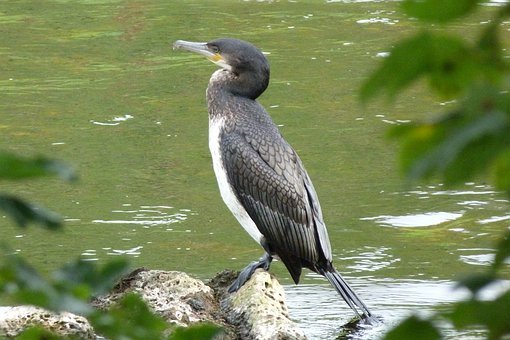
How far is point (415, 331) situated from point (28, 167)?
294mm

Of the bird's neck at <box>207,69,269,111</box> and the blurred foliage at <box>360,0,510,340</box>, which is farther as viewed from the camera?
the bird's neck at <box>207,69,269,111</box>

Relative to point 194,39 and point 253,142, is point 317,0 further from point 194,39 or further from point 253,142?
point 253,142

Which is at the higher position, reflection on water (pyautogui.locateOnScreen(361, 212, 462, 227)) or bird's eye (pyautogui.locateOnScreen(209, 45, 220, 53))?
bird's eye (pyautogui.locateOnScreen(209, 45, 220, 53))

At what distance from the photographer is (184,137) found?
10.1 meters

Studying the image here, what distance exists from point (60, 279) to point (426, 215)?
24.8ft

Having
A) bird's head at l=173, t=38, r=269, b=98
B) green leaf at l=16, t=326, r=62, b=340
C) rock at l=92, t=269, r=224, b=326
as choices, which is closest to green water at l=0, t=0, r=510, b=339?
bird's head at l=173, t=38, r=269, b=98

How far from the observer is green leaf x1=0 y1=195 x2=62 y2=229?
842 millimetres

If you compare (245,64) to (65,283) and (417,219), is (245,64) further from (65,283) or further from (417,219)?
(65,283)

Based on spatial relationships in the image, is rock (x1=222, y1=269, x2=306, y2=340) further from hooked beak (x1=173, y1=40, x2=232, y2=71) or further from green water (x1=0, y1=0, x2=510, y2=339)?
hooked beak (x1=173, y1=40, x2=232, y2=71)

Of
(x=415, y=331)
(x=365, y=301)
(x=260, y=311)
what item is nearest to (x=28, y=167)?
(x=415, y=331)

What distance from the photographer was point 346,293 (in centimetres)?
597

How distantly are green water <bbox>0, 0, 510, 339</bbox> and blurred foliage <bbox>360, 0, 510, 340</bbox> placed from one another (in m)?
5.22

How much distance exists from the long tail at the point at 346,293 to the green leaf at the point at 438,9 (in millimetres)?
5161

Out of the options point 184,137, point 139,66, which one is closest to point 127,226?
point 184,137
